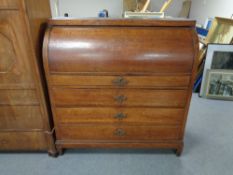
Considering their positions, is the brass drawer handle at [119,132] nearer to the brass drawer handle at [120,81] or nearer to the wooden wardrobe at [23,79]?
the brass drawer handle at [120,81]

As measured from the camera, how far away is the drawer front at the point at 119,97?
4.11 feet

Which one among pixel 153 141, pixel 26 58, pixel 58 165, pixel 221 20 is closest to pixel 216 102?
pixel 221 20

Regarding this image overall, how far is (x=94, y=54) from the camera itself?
115 centimetres

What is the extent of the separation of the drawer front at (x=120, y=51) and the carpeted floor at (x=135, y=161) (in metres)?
0.79

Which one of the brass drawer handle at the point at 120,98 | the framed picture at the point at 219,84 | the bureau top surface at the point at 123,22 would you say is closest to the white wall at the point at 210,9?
the framed picture at the point at 219,84

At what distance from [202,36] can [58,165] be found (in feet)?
9.75

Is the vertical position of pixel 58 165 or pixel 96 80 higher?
pixel 96 80

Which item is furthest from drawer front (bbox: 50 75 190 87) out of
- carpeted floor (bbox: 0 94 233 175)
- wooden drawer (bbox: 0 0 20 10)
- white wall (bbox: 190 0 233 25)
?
white wall (bbox: 190 0 233 25)

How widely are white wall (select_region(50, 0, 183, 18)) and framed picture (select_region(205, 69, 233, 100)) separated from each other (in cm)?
264

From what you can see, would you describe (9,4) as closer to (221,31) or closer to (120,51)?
(120,51)

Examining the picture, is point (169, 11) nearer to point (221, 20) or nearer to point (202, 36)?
point (202, 36)

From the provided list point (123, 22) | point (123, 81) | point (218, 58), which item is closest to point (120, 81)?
point (123, 81)

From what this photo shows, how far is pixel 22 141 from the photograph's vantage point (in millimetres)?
1422

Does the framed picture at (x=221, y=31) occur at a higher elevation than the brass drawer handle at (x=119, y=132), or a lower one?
higher
